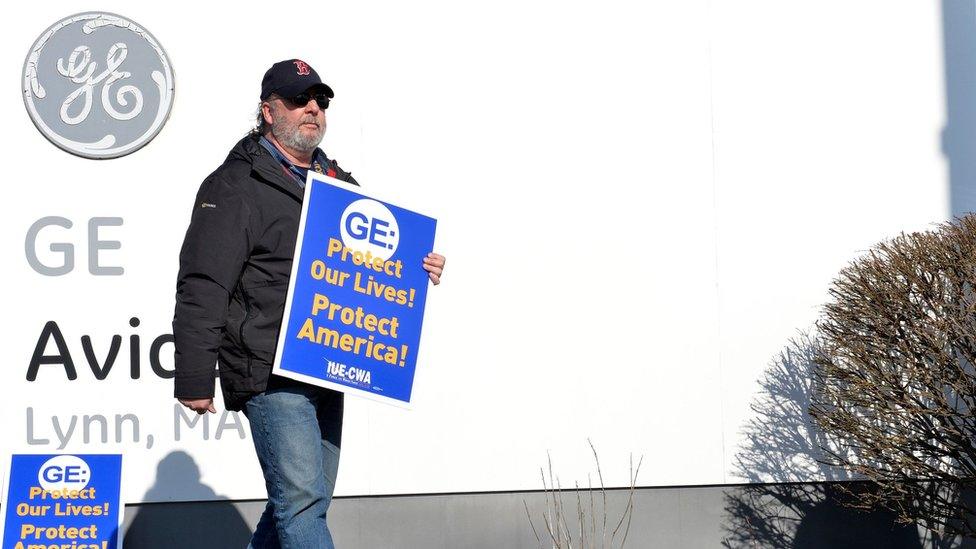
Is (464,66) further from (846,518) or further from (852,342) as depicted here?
(846,518)

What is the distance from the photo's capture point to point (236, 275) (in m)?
3.61

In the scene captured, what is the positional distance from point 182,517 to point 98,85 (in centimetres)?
194

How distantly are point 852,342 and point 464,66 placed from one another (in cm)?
210

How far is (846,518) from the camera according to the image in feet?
19.6

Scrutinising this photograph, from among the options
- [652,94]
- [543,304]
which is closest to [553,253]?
[543,304]

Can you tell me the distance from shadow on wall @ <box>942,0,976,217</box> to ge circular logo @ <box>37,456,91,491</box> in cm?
416


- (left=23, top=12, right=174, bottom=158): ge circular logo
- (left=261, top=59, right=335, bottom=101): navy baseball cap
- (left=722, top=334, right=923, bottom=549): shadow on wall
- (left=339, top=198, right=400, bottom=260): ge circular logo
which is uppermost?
(left=23, top=12, right=174, bottom=158): ge circular logo

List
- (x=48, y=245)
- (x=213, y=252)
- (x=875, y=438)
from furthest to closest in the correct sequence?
1. (x=48, y=245)
2. (x=875, y=438)
3. (x=213, y=252)

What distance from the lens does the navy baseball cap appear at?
3.78 meters

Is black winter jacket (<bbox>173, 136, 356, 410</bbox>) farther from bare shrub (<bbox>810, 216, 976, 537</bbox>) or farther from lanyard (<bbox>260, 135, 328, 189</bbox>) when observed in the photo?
bare shrub (<bbox>810, 216, 976, 537</bbox>)

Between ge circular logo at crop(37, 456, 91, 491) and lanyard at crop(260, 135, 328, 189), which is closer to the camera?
lanyard at crop(260, 135, 328, 189)

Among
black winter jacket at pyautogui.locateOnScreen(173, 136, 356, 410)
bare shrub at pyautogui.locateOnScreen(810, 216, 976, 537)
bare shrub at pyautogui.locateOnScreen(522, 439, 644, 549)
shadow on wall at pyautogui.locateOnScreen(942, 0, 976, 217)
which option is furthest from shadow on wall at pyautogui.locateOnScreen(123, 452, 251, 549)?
shadow on wall at pyautogui.locateOnScreen(942, 0, 976, 217)

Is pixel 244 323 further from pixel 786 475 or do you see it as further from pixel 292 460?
pixel 786 475

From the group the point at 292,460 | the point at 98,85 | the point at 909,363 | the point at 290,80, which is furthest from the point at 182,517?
the point at 909,363
